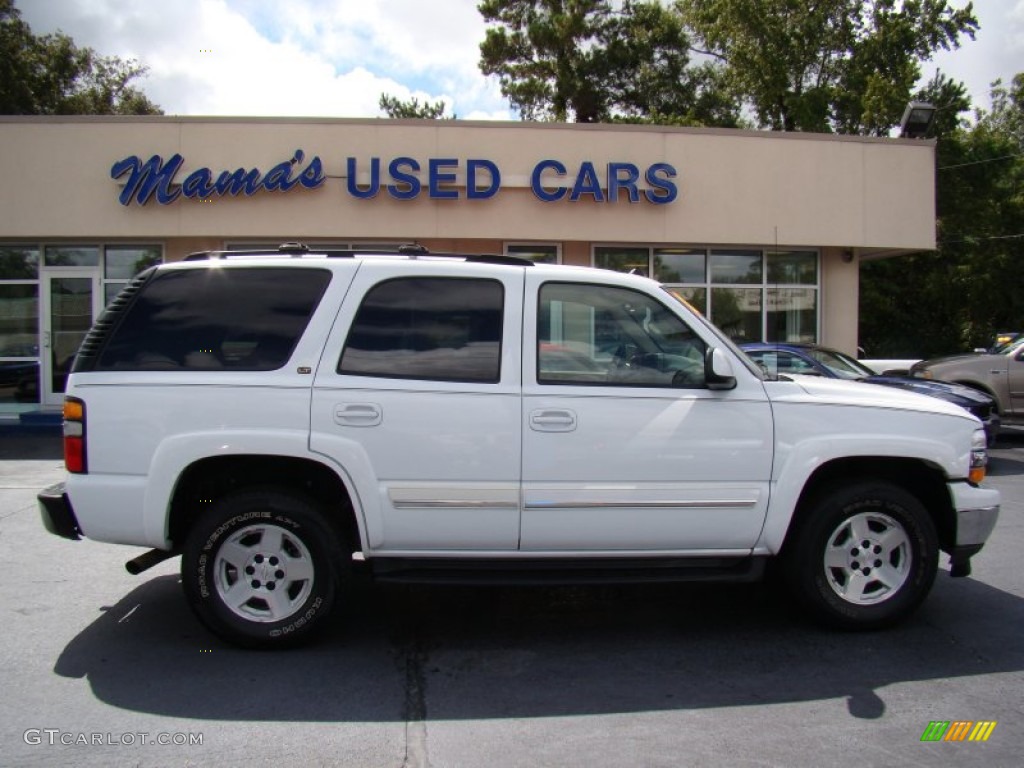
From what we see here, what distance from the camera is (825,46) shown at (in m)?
31.0

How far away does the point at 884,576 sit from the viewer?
4570 mm

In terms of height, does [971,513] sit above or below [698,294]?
below

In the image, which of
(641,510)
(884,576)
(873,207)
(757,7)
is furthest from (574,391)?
(757,7)

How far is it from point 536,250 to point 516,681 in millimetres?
12793

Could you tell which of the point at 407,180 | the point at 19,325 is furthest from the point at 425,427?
the point at 19,325

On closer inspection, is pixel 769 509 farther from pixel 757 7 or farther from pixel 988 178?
pixel 988 178

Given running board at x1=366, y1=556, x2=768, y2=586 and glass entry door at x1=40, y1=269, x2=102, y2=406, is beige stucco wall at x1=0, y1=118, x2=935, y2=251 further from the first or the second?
running board at x1=366, y1=556, x2=768, y2=586

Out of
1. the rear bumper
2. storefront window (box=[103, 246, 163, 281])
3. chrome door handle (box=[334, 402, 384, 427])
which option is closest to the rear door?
chrome door handle (box=[334, 402, 384, 427])

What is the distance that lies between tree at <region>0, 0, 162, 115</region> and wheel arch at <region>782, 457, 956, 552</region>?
102 feet

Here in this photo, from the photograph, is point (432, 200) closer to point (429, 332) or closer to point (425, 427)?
point (429, 332)

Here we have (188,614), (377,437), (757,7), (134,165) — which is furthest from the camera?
A: (757,7)

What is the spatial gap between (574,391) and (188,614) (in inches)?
107

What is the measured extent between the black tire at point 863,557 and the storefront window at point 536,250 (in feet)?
39.4

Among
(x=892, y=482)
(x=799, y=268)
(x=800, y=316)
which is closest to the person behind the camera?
(x=892, y=482)
